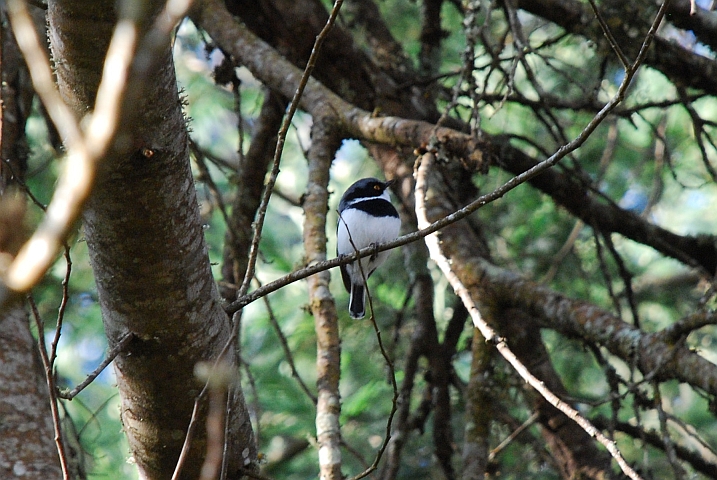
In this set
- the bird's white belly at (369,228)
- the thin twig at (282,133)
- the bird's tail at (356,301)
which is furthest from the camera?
the bird's tail at (356,301)

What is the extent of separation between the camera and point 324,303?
121 inches

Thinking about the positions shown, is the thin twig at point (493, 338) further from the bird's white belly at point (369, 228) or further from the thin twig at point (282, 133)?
the bird's white belly at point (369, 228)

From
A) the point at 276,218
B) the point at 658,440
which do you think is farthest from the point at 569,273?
the point at 276,218

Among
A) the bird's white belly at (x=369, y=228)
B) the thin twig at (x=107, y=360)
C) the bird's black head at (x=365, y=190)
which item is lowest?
the thin twig at (x=107, y=360)

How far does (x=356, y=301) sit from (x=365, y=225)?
54 cm

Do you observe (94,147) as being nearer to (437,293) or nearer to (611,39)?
(611,39)

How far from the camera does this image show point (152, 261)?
1901 mm

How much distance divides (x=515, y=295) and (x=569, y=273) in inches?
94.9

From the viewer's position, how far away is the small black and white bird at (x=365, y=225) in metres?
4.62

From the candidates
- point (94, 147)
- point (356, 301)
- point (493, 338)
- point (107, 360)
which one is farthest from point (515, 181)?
point (356, 301)

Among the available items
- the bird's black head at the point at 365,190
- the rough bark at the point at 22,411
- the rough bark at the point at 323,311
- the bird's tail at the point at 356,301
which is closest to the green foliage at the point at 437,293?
the bird's tail at the point at 356,301

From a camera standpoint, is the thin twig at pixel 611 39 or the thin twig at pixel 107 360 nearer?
the thin twig at pixel 107 360

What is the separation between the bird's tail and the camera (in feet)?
15.8

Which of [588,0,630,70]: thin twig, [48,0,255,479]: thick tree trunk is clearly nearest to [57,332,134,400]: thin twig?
[48,0,255,479]: thick tree trunk
